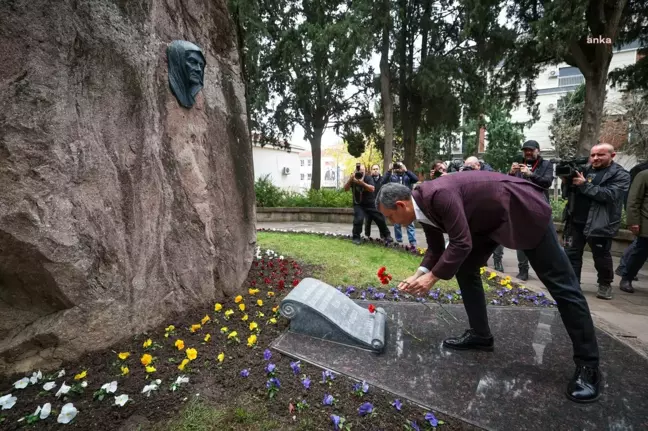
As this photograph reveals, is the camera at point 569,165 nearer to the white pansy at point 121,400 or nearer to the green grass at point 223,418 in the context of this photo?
the green grass at point 223,418

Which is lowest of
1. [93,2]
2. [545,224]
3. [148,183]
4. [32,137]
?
[545,224]

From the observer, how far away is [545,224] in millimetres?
2207

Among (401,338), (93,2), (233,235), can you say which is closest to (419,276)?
(401,338)


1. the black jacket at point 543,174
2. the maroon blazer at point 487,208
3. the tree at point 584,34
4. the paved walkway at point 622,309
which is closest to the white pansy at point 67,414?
the maroon blazer at point 487,208

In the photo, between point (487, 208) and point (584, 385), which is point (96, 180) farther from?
point (584, 385)

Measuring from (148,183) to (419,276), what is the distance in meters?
2.11

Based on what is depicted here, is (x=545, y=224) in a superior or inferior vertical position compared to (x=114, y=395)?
superior

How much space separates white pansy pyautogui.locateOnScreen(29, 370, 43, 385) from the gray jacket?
5374 millimetres

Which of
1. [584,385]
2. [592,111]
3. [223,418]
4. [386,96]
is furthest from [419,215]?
[386,96]

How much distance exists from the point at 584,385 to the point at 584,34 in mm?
9688

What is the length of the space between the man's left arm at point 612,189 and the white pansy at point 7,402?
5460mm

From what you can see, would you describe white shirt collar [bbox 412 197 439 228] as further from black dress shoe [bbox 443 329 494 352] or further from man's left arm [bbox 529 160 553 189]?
man's left arm [bbox 529 160 553 189]

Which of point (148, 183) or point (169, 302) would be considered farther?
point (169, 302)

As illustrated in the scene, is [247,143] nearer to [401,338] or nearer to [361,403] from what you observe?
[401,338]
